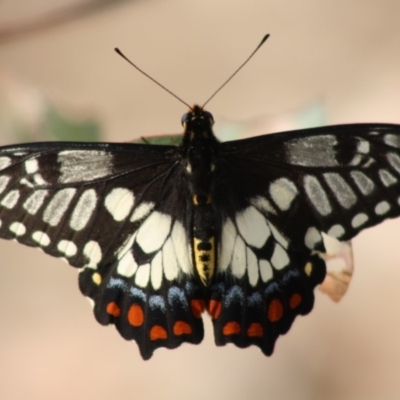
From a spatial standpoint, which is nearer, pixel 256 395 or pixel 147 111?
pixel 256 395

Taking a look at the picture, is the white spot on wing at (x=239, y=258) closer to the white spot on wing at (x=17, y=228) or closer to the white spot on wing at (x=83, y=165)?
the white spot on wing at (x=83, y=165)

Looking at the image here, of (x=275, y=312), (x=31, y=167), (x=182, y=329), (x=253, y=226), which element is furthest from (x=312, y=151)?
(x=31, y=167)

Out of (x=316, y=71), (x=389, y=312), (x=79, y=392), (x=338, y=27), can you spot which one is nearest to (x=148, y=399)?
(x=79, y=392)

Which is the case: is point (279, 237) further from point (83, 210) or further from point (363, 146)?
point (83, 210)

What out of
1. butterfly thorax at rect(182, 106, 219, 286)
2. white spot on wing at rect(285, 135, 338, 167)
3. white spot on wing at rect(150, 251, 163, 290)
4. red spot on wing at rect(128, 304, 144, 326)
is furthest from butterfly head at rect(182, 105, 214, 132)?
red spot on wing at rect(128, 304, 144, 326)

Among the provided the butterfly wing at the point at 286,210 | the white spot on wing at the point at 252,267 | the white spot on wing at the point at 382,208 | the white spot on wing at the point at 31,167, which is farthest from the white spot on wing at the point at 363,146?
the white spot on wing at the point at 31,167

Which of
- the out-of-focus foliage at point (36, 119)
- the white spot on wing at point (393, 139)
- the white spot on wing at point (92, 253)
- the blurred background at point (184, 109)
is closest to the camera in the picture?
the white spot on wing at point (393, 139)

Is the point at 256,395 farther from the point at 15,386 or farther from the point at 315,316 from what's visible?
the point at 15,386
